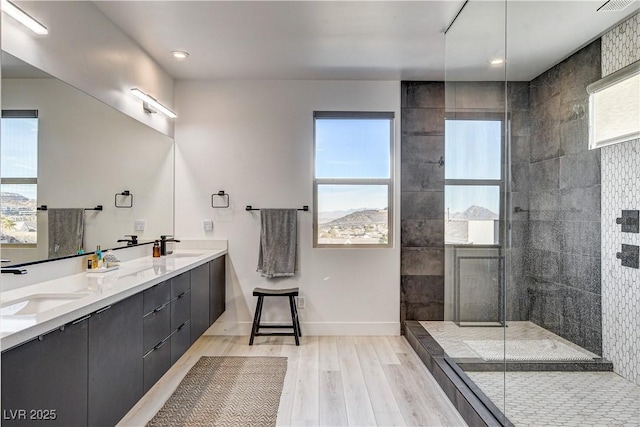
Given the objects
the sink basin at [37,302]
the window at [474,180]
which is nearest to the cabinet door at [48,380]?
the sink basin at [37,302]

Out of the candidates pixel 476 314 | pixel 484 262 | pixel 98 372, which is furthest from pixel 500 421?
pixel 98 372

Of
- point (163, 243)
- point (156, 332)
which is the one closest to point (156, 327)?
point (156, 332)

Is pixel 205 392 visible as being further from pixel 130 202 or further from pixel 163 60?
pixel 163 60

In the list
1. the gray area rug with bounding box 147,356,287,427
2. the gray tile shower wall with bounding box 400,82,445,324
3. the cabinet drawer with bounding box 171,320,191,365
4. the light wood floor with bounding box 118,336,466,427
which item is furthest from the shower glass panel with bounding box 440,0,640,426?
the cabinet drawer with bounding box 171,320,191,365

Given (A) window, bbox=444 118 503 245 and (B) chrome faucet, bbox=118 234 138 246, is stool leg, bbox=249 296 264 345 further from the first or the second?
(A) window, bbox=444 118 503 245

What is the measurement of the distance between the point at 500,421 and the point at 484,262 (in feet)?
3.14

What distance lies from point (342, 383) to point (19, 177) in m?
2.35

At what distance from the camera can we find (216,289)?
3482 millimetres

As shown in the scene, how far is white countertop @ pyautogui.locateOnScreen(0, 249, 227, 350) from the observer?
1.27 meters

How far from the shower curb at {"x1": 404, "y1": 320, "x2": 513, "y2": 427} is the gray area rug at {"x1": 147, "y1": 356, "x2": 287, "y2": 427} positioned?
1111 millimetres

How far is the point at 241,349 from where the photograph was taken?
3363 mm

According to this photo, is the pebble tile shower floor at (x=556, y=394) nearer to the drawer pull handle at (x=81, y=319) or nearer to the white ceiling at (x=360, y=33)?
the white ceiling at (x=360, y=33)

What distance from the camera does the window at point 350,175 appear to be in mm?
3812

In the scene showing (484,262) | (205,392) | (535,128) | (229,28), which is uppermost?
(229,28)
